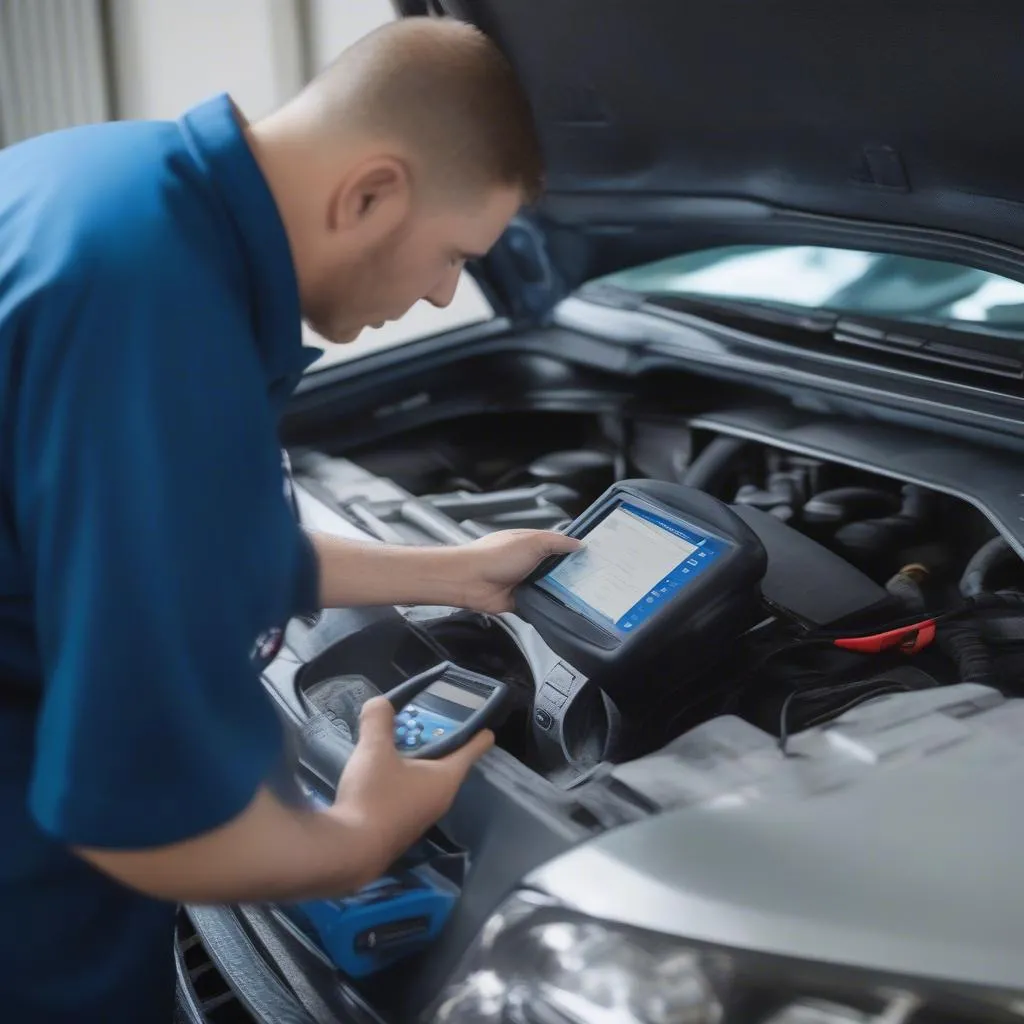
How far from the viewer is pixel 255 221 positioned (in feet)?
2.39

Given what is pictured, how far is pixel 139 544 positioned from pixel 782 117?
36.2 inches

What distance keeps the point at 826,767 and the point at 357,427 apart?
3.50ft

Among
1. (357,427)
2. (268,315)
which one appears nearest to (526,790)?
(268,315)

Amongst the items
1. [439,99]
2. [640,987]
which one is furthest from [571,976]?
[439,99]

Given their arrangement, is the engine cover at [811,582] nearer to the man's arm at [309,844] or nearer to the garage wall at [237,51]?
the man's arm at [309,844]

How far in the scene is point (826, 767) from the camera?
0.81 m

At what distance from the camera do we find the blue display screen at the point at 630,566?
970 millimetres

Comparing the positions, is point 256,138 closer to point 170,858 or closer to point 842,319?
point 170,858

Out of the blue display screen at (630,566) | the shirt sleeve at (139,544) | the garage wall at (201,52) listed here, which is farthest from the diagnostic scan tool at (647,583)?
the garage wall at (201,52)

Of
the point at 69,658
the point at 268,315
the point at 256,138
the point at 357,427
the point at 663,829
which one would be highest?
the point at 256,138

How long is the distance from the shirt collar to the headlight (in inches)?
15.4

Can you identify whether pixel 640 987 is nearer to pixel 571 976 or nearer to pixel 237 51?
pixel 571 976

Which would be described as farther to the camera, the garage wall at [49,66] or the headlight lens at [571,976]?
the garage wall at [49,66]

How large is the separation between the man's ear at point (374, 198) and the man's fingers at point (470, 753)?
0.38 metres
